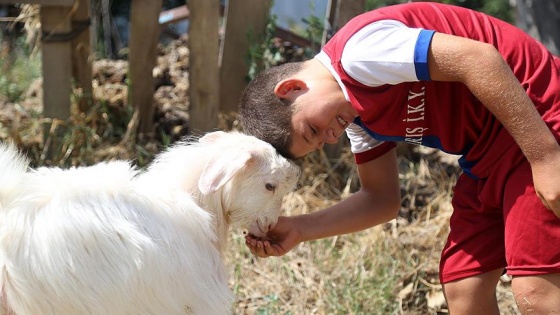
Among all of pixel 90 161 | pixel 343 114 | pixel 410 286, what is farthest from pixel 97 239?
pixel 90 161

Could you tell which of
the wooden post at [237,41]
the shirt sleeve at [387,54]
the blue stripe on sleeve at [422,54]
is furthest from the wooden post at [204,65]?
the blue stripe on sleeve at [422,54]

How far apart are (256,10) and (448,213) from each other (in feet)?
5.53

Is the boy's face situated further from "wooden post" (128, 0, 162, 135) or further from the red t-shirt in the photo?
"wooden post" (128, 0, 162, 135)

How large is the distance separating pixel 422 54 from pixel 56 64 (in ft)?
9.96

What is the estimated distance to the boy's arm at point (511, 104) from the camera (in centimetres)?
288

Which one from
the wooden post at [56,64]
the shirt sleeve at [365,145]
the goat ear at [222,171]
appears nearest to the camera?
the goat ear at [222,171]

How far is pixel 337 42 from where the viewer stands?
126 inches

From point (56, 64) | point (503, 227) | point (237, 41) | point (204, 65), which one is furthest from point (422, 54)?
point (56, 64)

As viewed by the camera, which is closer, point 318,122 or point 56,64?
point 318,122

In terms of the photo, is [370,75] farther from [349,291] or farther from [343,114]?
[349,291]

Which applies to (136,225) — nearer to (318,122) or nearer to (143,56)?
(318,122)

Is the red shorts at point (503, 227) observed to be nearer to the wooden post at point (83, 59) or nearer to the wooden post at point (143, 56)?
the wooden post at point (143, 56)

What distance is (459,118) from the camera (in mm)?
3232

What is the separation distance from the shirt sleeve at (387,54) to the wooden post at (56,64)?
272cm
